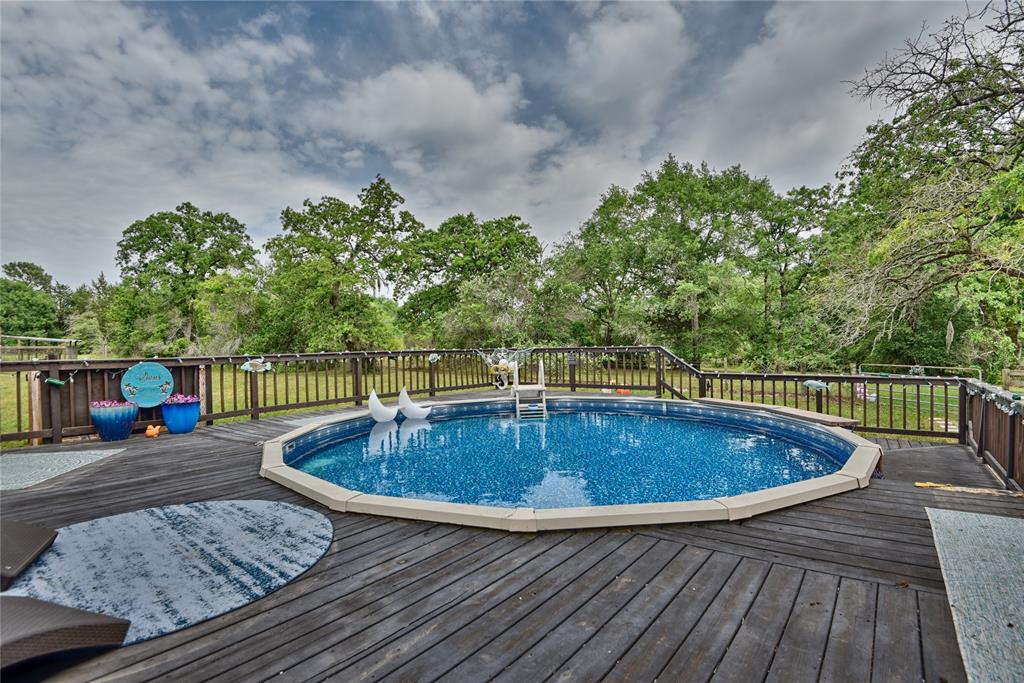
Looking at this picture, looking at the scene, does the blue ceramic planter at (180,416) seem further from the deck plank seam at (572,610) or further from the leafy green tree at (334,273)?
the leafy green tree at (334,273)

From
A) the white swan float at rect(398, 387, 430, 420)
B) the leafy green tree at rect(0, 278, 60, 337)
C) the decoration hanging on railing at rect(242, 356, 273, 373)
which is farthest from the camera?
the leafy green tree at rect(0, 278, 60, 337)

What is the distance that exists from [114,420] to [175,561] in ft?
12.6

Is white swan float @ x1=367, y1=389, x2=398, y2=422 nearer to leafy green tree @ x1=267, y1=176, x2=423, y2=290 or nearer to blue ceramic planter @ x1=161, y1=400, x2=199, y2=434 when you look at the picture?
blue ceramic planter @ x1=161, y1=400, x2=199, y2=434

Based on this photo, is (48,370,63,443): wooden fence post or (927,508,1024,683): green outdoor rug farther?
(48,370,63,443): wooden fence post

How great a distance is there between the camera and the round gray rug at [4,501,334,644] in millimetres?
1722

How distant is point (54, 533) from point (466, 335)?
38.6 ft

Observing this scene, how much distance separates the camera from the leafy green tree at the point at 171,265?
17219 millimetres

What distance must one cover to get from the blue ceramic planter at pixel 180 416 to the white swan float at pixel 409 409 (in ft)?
8.35

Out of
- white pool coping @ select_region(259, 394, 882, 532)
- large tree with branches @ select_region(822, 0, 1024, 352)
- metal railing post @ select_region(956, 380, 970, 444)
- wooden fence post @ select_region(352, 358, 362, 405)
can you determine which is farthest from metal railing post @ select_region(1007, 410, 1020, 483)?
wooden fence post @ select_region(352, 358, 362, 405)

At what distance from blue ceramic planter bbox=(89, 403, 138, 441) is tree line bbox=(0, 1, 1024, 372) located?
26.3 ft

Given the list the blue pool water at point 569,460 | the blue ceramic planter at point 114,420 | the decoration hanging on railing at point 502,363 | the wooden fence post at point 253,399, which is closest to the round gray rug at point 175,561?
the blue pool water at point 569,460

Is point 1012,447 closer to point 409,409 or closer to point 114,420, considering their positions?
point 409,409

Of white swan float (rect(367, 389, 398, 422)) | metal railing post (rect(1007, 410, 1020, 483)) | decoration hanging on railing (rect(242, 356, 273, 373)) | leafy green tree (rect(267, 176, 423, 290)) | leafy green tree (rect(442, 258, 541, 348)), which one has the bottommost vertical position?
white swan float (rect(367, 389, 398, 422))

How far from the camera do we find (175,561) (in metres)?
2.09
